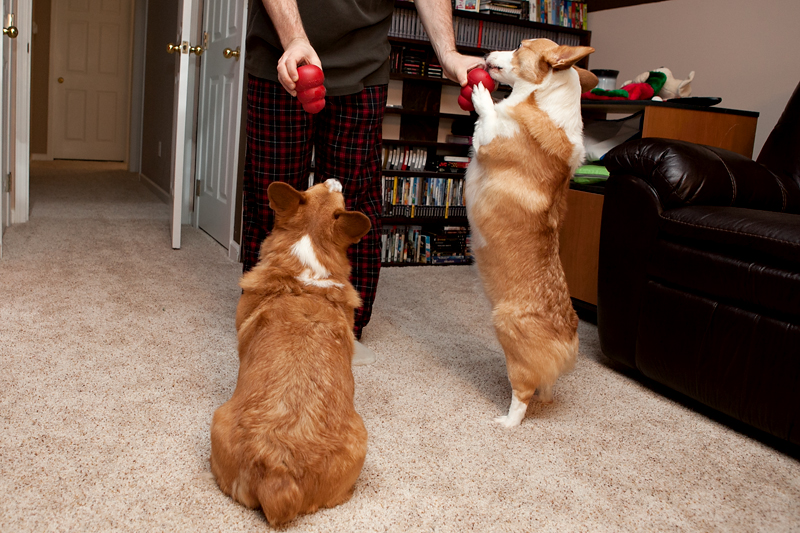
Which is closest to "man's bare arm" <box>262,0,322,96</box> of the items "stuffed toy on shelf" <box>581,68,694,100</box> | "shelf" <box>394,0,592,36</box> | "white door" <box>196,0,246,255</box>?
"stuffed toy on shelf" <box>581,68,694,100</box>

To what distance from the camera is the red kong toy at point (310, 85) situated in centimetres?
155

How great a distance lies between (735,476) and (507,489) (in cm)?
63

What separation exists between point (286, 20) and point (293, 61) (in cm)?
25

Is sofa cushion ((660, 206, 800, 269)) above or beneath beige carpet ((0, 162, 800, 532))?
above

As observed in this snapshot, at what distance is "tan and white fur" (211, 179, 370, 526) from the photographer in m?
1.16

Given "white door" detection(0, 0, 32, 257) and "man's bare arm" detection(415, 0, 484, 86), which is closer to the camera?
"man's bare arm" detection(415, 0, 484, 86)

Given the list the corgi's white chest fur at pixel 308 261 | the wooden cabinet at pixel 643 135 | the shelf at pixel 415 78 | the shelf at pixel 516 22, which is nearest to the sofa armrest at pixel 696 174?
the wooden cabinet at pixel 643 135

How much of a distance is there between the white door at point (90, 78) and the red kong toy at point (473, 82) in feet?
22.6

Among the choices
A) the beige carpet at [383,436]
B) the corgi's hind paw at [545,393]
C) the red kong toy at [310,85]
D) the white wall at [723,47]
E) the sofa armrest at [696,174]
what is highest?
the white wall at [723,47]

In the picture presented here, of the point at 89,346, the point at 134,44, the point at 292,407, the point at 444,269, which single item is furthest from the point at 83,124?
the point at 292,407

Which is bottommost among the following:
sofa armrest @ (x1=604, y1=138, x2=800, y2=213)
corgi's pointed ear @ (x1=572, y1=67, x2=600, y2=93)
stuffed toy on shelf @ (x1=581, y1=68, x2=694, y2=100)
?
sofa armrest @ (x1=604, y1=138, x2=800, y2=213)

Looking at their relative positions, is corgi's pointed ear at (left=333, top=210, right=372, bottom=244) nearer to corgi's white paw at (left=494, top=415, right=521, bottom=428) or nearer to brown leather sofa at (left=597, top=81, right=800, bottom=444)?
corgi's white paw at (left=494, top=415, right=521, bottom=428)

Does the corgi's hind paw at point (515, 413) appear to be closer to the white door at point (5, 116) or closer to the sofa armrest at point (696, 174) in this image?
the sofa armrest at point (696, 174)

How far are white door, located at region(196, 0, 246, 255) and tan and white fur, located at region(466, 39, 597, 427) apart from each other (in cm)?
204
